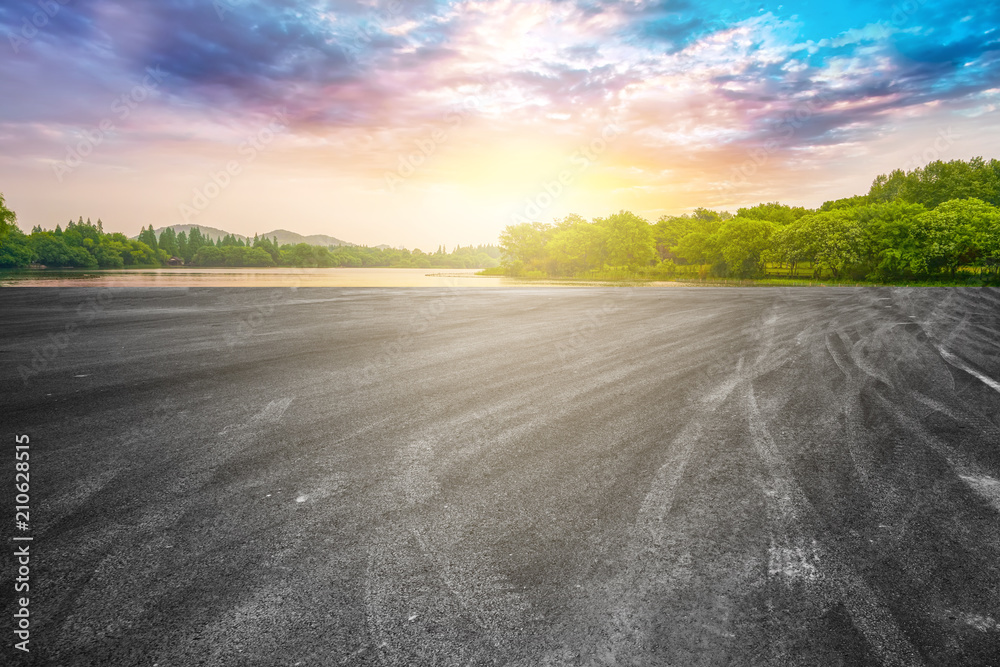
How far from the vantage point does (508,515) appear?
385 centimetres

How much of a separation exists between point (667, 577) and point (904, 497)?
2717mm

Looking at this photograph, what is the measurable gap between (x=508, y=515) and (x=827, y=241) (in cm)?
8079

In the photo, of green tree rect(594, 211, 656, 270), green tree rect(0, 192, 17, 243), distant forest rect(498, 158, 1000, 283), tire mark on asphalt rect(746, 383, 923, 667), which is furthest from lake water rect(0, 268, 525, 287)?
tire mark on asphalt rect(746, 383, 923, 667)

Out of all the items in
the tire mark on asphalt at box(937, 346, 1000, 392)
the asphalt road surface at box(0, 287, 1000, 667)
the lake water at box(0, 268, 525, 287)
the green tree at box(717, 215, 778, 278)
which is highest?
the green tree at box(717, 215, 778, 278)

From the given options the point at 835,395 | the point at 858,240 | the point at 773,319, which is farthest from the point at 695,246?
the point at 835,395

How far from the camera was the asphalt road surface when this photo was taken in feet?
8.40

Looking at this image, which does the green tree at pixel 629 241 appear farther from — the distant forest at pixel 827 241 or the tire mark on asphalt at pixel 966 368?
the tire mark on asphalt at pixel 966 368

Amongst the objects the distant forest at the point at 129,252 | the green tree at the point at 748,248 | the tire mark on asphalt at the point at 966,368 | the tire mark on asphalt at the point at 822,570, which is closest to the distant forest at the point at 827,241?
the green tree at the point at 748,248

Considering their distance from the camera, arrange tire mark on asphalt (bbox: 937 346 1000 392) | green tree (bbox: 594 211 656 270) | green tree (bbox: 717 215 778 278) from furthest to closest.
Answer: green tree (bbox: 594 211 656 270), green tree (bbox: 717 215 778 278), tire mark on asphalt (bbox: 937 346 1000 392)

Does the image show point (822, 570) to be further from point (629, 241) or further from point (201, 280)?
point (629, 241)

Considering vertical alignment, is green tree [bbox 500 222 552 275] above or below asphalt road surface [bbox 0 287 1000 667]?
above

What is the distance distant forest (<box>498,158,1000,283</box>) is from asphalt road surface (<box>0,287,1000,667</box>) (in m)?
70.7

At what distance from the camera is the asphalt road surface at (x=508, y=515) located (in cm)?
256

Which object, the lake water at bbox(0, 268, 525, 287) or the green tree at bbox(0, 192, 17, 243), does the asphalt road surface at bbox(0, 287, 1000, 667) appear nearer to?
the lake water at bbox(0, 268, 525, 287)
